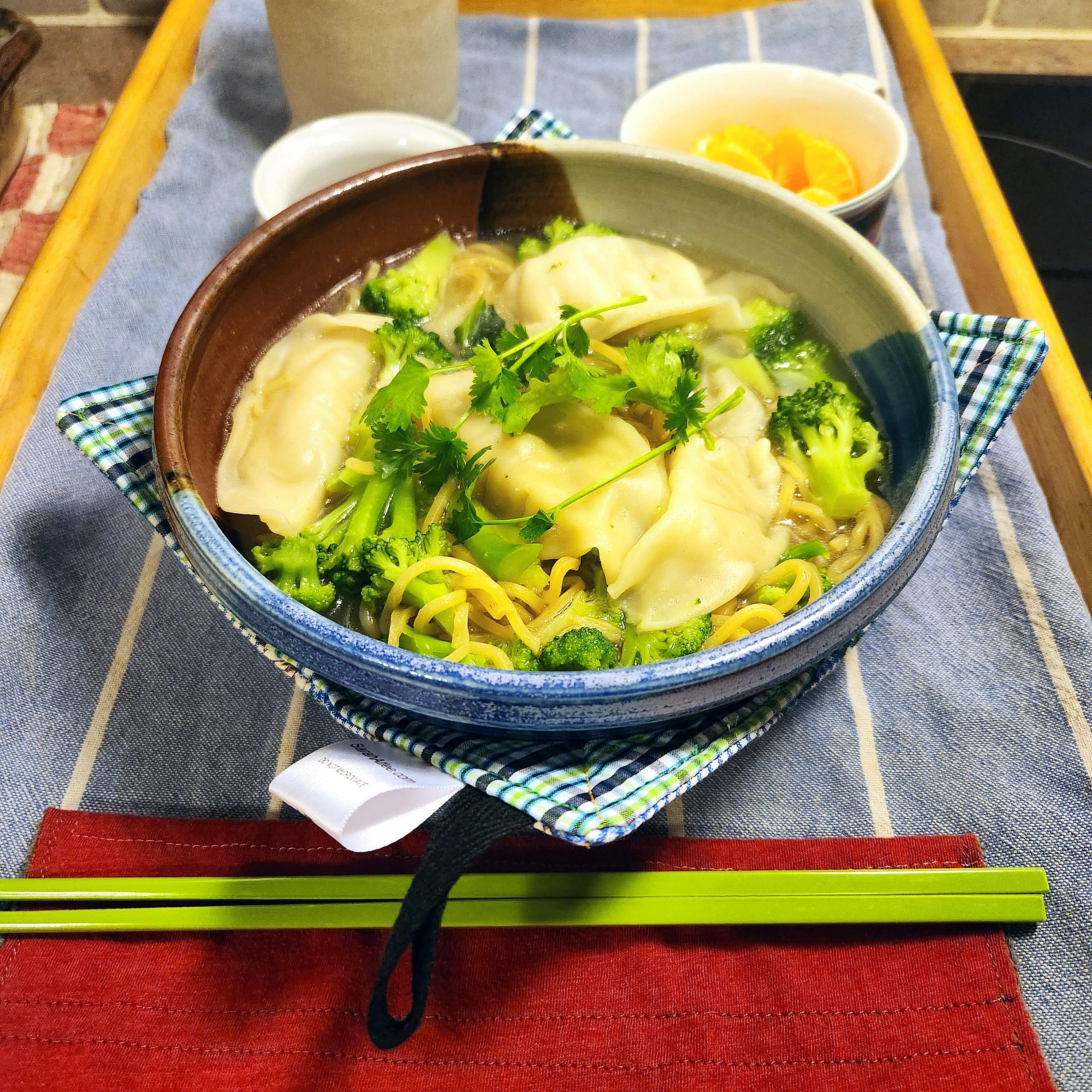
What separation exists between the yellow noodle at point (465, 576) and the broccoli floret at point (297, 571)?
0.09 m

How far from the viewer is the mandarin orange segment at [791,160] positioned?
2.19m

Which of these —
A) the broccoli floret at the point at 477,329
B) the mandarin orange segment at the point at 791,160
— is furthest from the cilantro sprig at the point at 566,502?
the mandarin orange segment at the point at 791,160

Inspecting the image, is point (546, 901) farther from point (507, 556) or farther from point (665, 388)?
point (665, 388)

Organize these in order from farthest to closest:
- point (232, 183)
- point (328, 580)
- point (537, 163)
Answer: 1. point (232, 183)
2. point (537, 163)
3. point (328, 580)

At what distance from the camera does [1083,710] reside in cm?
145

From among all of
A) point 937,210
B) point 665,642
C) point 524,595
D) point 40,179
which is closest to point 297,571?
point 524,595

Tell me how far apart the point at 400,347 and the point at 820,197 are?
1135 millimetres

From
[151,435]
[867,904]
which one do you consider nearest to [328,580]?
[151,435]

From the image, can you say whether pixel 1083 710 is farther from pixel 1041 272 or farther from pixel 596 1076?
pixel 1041 272

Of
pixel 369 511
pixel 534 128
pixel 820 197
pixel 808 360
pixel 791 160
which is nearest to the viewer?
pixel 369 511

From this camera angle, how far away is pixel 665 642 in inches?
47.3

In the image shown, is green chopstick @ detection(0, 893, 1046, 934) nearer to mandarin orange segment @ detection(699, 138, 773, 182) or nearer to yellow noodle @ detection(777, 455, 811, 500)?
yellow noodle @ detection(777, 455, 811, 500)

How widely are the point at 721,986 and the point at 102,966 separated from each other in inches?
33.7

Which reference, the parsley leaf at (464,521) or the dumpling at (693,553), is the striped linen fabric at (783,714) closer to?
the dumpling at (693,553)
